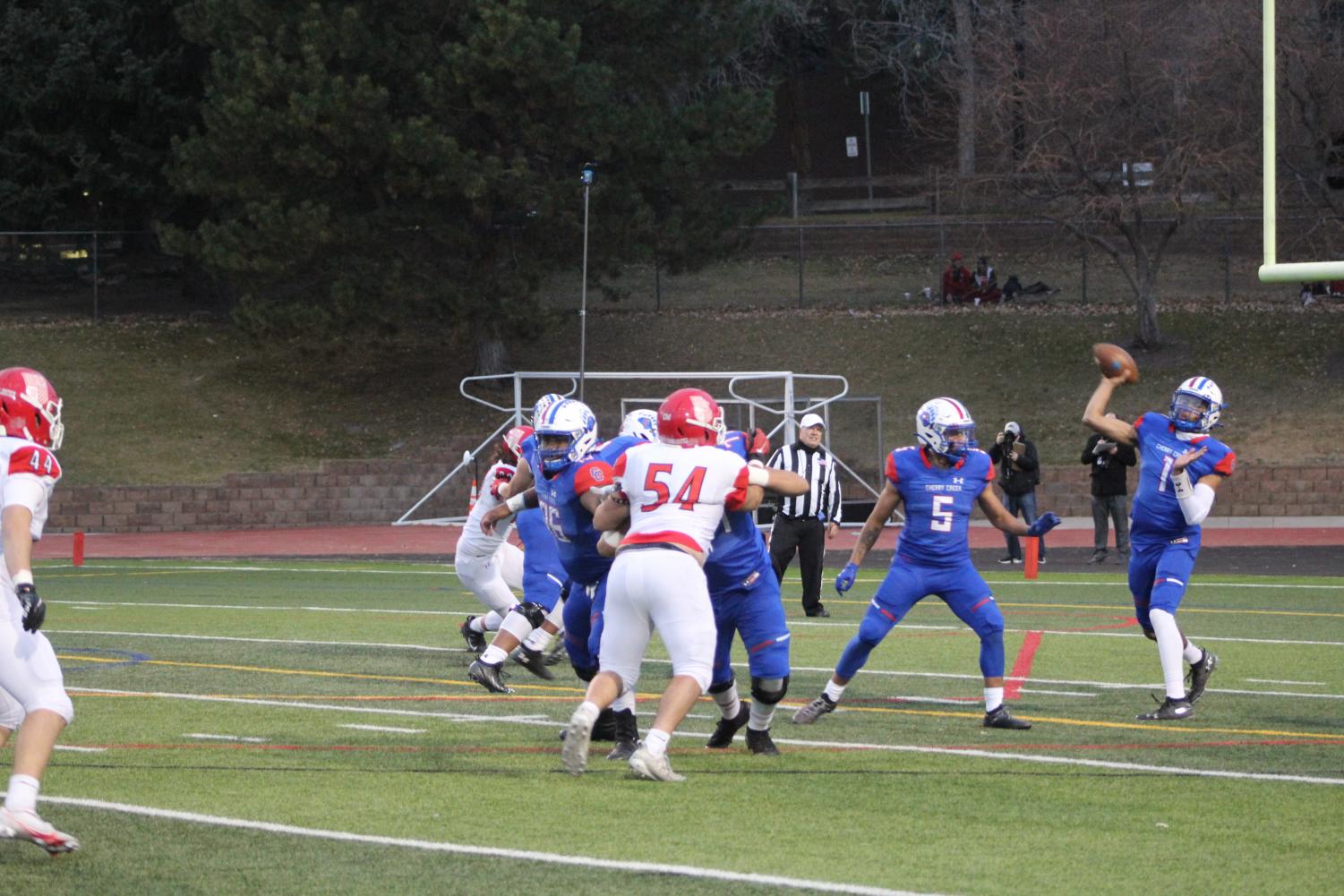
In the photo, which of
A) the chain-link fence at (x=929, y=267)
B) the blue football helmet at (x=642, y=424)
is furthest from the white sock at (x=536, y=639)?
the chain-link fence at (x=929, y=267)

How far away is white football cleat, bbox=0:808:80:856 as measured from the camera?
244 inches

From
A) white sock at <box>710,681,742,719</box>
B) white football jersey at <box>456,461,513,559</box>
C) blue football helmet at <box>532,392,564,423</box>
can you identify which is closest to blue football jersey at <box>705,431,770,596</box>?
white sock at <box>710,681,742,719</box>

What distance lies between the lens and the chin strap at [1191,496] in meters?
10.1

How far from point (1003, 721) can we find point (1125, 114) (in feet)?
83.2

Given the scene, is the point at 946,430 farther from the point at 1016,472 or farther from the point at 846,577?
the point at 1016,472

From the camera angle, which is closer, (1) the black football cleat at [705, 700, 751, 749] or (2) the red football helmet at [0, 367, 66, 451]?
(2) the red football helmet at [0, 367, 66, 451]

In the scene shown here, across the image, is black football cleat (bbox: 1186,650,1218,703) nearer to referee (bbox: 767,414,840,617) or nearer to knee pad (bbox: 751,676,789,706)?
knee pad (bbox: 751,676,789,706)

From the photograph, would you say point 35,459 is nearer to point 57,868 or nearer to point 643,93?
point 57,868

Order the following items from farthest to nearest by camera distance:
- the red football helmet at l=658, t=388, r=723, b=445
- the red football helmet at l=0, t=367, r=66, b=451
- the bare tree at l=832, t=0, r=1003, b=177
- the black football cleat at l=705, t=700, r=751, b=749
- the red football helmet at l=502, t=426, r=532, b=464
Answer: the bare tree at l=832, t=0, r=1003, b=177 < the red football helmet at l=502, t=426, r=532, b=464 < the black football cleat at l=705, t=700, r=751, b=749 < the red football helmet at l=658, t=388, r=723, b=445 < the red football helmet at l=0, t=367, r=66, b=451

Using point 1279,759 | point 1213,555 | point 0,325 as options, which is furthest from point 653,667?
point 0,325

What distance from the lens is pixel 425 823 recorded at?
707 cm

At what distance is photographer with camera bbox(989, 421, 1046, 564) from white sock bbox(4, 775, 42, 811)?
16492mm

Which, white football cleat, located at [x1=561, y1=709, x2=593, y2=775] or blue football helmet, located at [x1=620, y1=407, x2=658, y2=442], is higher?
blue football helmet, located at [x1=620, y1=407, x2=658, y2=442]

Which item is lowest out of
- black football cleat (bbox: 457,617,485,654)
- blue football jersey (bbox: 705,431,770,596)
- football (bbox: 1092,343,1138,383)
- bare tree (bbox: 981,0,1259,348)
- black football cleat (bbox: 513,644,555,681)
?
black football cleat (bbox: 457,617,485,654)
